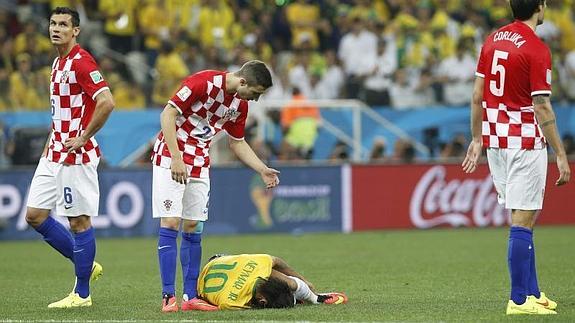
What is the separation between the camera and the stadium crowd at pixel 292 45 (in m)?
21.1

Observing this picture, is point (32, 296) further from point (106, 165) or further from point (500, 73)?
point (106, 165)

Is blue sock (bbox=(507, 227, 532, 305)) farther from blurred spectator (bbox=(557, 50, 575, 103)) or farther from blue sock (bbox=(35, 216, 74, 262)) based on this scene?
blurred spectator (bbox=(557, 50, 575, 103))

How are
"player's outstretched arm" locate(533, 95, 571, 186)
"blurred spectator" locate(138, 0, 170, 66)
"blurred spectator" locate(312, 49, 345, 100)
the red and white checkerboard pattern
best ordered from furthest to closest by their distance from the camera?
"blurred spectator" locate(138, 0, 170, 66) → "blurred spectator" locate(312, 49, 345, 100) → the red and white checkerboard pattern → "player's outstretched arm" locate(533, 95, 571, 186)

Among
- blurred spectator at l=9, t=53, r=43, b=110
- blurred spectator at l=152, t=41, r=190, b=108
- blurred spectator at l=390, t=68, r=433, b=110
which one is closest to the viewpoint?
blurred spectator at l=9, t=53, r=43, b=110

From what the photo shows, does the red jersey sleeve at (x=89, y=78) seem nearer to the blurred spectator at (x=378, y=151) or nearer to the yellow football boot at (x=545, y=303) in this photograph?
the yellow football boot at (x=545, y=303)

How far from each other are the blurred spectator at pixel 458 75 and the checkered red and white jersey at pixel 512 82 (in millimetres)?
12587

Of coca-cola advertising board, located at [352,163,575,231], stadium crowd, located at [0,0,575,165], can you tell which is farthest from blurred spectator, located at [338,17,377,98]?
coca-cola advertising board, located at [352,163,575,231]

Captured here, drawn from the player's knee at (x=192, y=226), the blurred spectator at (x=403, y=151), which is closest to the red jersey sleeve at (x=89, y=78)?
the player's knee at (x=192, y=226)

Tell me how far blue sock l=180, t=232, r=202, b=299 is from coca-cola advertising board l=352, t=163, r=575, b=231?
9995 mm

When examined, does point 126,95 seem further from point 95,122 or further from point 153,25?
point 95,122

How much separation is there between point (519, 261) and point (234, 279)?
229 centimetres

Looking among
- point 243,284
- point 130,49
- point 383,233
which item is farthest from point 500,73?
point 130,49

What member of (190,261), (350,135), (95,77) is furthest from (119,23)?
(190,261)

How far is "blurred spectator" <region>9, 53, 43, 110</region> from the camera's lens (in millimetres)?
19297
